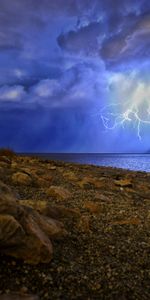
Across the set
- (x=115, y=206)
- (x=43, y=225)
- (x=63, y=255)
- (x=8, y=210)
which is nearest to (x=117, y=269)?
(x=63, y=255)

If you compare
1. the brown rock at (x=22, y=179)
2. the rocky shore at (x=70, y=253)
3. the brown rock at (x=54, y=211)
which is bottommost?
the rocky shore at (x=70, y=253)

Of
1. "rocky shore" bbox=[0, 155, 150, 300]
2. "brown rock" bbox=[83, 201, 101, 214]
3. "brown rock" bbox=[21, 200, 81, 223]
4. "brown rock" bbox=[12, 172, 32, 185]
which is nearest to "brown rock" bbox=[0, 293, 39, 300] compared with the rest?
"rocky shore" bbox=[0, 155, 150, 300]

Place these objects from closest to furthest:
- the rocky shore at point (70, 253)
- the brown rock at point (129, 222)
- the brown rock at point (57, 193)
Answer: the rocky shore at point (70, 253) < the brown rock at point (129, 222) < the brown rock at point (57, 193)

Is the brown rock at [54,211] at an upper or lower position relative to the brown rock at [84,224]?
upper

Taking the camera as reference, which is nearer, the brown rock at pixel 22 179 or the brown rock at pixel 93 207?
the brown rock at pixel 93 207

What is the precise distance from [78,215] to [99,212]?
4.44 feet

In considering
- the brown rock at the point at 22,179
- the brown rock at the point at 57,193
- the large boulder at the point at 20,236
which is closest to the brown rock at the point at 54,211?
the large boulder at the point at 20,236

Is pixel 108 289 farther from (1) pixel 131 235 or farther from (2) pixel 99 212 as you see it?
(2) pixel 99 212

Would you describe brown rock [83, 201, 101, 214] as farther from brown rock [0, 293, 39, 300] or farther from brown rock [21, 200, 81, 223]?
brown rock [0, 293, 39, 300]

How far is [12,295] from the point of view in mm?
5262

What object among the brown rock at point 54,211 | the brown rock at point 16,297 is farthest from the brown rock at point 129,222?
the brown rock at point 16,297

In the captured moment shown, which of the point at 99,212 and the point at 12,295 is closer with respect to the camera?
the point at 12,295

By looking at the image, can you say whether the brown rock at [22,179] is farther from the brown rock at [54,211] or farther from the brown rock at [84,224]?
the brown rock at [84,224]

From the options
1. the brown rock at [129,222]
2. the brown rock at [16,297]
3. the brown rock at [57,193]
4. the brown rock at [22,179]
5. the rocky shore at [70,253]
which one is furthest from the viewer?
the brown rock at [22,179]
